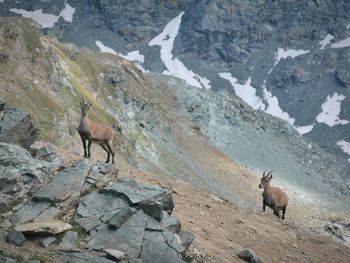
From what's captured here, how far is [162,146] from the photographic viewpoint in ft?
224

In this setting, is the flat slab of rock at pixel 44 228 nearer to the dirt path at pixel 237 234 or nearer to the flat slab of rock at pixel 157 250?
the flat slab of rock at pixel 157 250

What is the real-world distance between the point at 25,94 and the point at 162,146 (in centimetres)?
2861

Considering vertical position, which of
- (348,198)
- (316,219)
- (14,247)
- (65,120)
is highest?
(14,247)

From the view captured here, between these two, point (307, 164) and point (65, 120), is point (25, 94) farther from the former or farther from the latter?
point (307, 164)

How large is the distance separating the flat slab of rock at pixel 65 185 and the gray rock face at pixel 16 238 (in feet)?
7.07

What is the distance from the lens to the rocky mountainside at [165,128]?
138 feet

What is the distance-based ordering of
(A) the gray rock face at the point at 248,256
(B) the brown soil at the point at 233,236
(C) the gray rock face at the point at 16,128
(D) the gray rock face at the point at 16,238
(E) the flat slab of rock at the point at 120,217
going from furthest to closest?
(C) the gray rock face at the point at 16,128
(A) the gray rock face at the point at 248,256
(B) the brown soil at the point at 233,236
(E) the flat slab of rock at the point at 120,217
(D) the gray rock face at the point at 16,238

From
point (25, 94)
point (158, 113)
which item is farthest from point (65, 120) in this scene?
point (158, 113)

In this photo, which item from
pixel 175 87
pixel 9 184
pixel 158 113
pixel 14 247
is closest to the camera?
pixel 14 247

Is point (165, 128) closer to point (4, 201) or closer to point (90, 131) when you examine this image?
point (90, 131)

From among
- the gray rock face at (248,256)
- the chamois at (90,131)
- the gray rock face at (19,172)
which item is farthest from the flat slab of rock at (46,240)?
the chamois at (90,131)

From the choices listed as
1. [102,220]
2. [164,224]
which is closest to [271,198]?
[164,224]

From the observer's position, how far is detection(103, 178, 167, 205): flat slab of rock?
1673 cm

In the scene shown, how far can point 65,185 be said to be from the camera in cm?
1719
